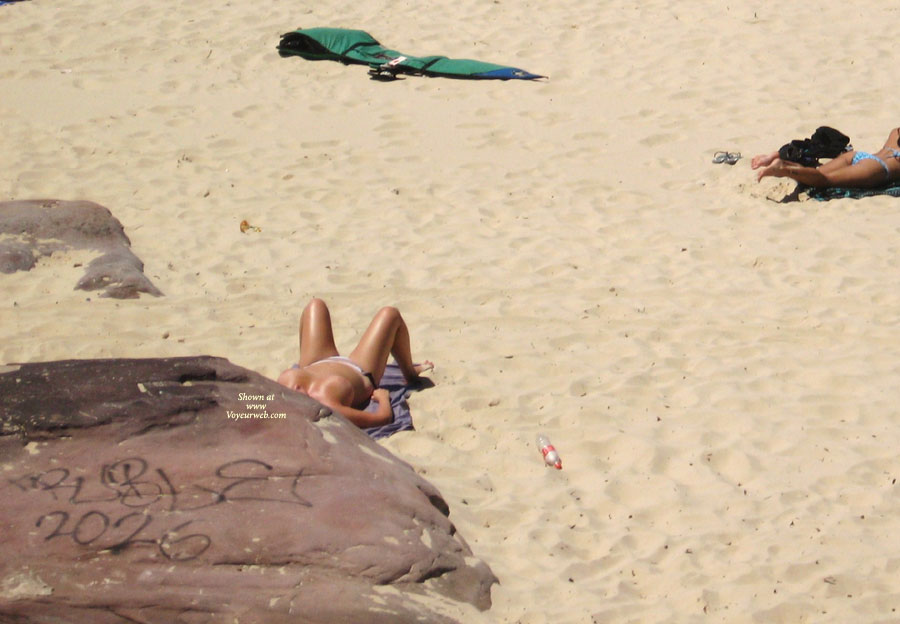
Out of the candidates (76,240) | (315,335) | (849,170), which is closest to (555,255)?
(315,335)

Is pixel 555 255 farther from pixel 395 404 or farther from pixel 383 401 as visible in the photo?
pixel 383 401

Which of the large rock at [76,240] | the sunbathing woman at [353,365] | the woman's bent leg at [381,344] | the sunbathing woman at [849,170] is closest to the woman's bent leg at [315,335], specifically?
the sunbathing woman at [353,365]

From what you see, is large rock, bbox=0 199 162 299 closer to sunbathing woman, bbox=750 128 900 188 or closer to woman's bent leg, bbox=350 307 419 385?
woman's bent leg, bbox=350 307 419 385

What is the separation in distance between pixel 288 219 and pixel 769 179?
11.0 feet

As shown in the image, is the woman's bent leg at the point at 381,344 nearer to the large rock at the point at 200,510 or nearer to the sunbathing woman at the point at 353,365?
the sunbathing woman at the point at 353,365

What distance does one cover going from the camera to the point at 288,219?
6.68 m

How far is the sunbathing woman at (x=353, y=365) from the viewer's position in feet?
14.4

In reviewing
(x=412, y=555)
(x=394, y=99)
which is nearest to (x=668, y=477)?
(x=412, y=555)

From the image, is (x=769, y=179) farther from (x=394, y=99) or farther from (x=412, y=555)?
(x=412, y=555)

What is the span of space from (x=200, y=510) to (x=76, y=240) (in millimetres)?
3572

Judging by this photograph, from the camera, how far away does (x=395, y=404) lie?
4.69 meters

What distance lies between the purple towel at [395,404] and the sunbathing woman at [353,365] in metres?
0.03

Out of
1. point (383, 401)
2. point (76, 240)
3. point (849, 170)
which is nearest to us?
point (383, 401)

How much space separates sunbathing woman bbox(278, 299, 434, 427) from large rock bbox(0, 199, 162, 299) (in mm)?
1402
